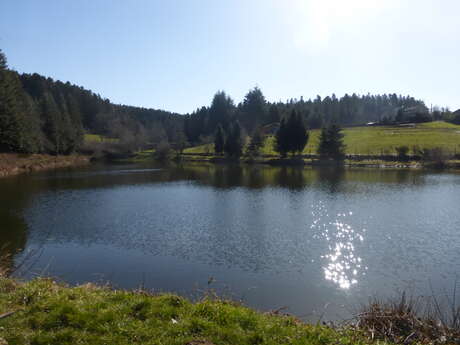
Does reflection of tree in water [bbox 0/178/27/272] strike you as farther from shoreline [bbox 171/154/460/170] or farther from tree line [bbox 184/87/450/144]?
tree line [bbox 184/87/450/144]

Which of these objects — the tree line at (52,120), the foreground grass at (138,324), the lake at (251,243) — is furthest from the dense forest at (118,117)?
the foreground grass at (138,324)

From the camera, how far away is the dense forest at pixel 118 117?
6159 centimetres

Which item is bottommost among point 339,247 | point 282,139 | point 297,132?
point 339,247

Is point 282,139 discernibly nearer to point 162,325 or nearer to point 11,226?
point 11,226

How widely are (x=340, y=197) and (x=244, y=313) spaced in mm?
29101

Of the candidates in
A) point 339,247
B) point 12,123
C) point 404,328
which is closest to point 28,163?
point 12,123

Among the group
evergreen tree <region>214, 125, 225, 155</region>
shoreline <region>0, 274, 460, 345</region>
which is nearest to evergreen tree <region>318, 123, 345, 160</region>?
evergreen tree <region>214, 125, 225, 155</region>

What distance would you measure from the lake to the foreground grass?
163 inches

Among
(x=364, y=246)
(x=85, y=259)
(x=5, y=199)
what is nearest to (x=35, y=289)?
(x=85, y=259)

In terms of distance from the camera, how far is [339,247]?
18.3m

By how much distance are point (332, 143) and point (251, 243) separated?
58.9m

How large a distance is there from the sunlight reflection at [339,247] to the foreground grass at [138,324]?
7218mm

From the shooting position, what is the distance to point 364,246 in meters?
18.5

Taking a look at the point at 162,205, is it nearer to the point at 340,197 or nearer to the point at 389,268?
the point at 340,197
